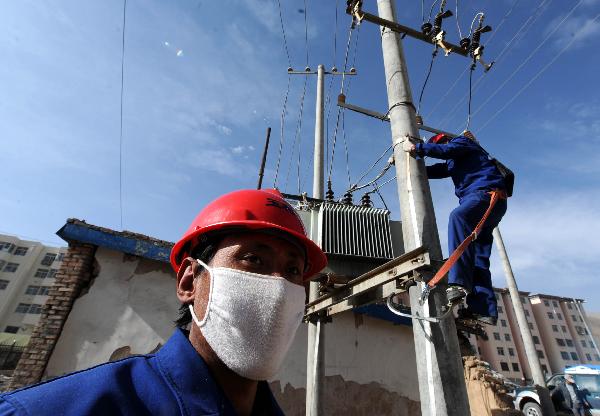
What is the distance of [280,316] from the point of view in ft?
4.97

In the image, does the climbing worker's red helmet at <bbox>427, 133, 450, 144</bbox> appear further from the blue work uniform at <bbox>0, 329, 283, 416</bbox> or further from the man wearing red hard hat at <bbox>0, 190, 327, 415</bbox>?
the blue work uniform at <bbox>0, 329, 283, 416</bbox>

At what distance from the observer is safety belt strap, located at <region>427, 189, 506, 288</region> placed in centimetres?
280

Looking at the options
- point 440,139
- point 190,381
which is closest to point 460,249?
point 440,139

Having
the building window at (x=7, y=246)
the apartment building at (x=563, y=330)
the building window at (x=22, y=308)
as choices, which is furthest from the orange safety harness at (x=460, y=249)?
the apartment building at (x=563, y=330)

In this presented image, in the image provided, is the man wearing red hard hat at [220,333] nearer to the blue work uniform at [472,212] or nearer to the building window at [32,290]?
the blue work uniform at [472,212]

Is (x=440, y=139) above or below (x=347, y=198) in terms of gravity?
below

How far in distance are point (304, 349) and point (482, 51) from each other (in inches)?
252

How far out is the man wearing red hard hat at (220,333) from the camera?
102 centimetres

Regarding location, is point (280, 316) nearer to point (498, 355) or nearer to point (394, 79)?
point (394, 79)

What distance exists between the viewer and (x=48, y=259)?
55344 mm

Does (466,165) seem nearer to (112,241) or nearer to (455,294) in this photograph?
(455,294)

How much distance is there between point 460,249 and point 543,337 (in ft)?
258

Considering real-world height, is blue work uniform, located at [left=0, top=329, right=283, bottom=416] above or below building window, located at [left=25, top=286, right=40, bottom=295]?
below

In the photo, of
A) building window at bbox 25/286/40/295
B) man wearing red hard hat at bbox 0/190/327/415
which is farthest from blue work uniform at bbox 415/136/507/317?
building window at bbox 25/286/40/295
